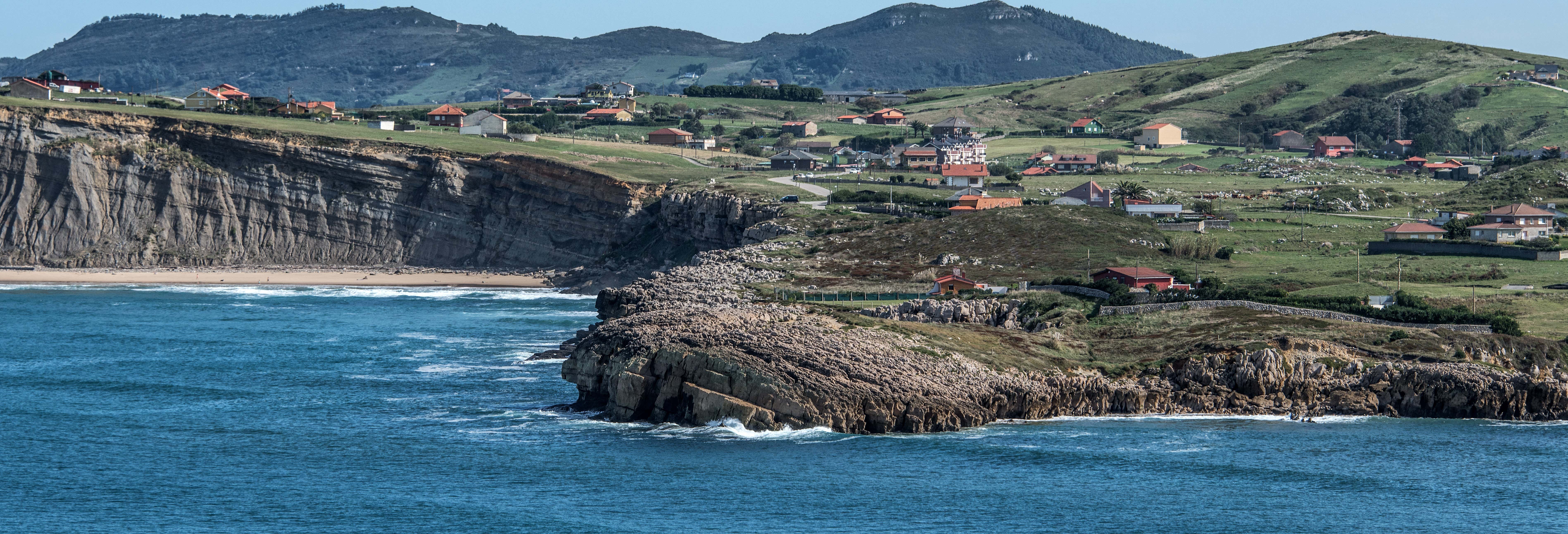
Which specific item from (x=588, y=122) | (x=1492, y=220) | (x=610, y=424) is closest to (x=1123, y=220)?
(x=1492, y=220)

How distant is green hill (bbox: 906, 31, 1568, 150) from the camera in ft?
484

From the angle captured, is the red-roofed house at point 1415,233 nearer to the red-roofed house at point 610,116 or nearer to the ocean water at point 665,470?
the ocean water at point 665,470

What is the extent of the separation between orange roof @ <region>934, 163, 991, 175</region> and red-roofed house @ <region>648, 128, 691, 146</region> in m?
33.6

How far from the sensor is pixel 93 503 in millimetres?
41219

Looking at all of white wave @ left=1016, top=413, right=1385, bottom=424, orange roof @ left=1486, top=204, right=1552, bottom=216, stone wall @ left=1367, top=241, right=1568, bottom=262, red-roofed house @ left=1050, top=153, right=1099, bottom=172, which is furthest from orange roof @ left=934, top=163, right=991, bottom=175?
white wave @ left=1016, top=413, right=1385, bottom=424

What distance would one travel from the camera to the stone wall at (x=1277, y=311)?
178 feet

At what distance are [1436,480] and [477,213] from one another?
79.6 meters

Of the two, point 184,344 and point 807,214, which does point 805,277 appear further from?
point 184,344

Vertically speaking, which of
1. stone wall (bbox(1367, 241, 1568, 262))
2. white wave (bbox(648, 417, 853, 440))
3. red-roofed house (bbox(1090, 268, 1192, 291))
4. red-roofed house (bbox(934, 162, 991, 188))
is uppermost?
red-roofed house (bbox(934, 162, 991, 188))

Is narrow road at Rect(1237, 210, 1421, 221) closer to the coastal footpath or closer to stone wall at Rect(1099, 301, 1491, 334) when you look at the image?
stone wall at Rect(1099, 301, 1491, 334)

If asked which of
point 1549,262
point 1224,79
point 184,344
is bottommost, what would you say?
point 184,344

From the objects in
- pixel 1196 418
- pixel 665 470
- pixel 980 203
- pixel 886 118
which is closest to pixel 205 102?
pixel 886 118

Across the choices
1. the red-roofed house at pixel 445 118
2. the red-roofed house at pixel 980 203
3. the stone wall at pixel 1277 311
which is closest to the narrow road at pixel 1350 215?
the red-roofed house at pixel 980 203

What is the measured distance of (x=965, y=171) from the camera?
365 ft
